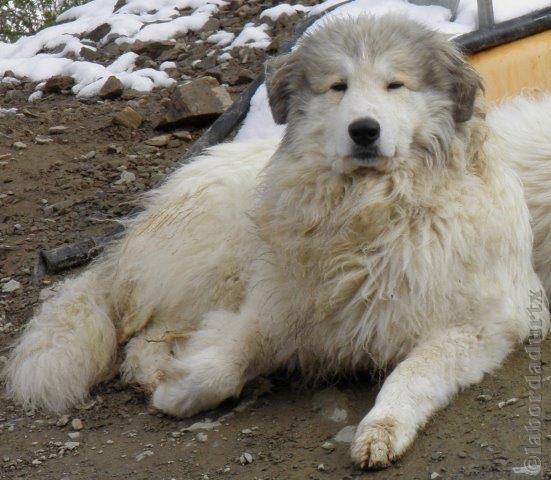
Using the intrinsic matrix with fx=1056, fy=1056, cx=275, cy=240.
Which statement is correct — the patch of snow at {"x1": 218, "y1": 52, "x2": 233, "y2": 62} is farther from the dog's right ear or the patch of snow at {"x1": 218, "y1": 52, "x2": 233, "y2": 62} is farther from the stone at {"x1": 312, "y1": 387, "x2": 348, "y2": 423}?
the stone at {"x1": 312, "y1": 387, "x2": 348, "y2": 423}

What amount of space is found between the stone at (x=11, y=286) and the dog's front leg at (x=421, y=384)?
2727mm

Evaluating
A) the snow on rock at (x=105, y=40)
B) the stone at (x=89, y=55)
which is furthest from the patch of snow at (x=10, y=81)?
the stone at (x=89, y=55)

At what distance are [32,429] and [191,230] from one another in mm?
1168

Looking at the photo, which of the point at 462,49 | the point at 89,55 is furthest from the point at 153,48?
the point at 462,49

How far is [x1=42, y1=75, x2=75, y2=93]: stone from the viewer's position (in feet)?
27.9

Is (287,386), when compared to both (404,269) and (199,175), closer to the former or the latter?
(404,269)

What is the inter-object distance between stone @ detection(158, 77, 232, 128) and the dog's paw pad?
4.14m

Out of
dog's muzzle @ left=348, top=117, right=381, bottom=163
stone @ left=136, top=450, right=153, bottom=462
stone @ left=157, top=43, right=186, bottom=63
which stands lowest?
stone @ left=136, top=450, right=153, bottom=462

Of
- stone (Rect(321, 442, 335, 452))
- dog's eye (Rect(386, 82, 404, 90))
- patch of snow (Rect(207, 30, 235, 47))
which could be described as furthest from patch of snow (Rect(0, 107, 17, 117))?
stone (Rect(321, 442, 335, 452))

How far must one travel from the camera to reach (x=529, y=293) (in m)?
4.35

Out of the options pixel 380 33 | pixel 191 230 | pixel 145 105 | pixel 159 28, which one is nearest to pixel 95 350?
pixel 191 230

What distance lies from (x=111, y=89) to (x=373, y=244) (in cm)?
454

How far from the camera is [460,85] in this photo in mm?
4156

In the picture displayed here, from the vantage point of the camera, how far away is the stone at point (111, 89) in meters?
8.19
